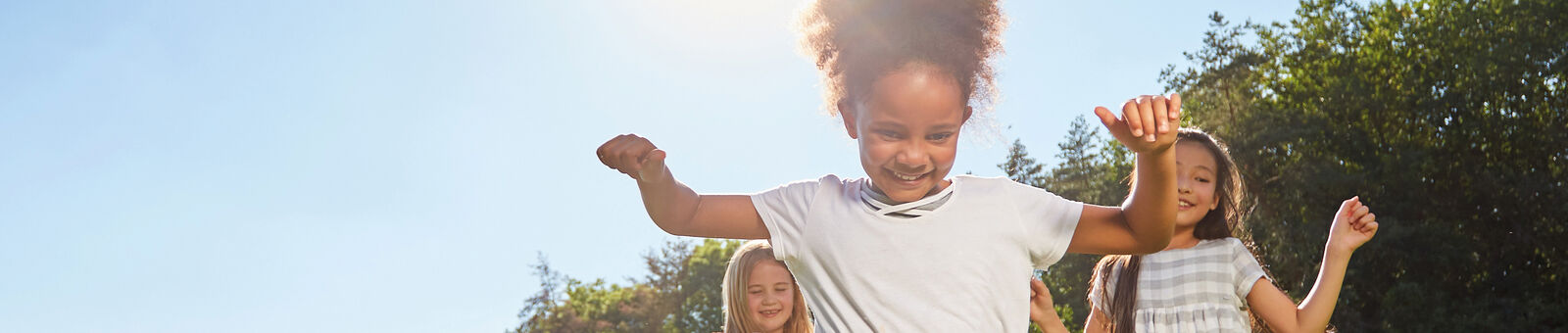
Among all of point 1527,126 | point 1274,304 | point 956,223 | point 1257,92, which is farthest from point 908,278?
point 1257,92

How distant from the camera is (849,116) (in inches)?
115

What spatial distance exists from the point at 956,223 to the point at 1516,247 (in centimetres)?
2685

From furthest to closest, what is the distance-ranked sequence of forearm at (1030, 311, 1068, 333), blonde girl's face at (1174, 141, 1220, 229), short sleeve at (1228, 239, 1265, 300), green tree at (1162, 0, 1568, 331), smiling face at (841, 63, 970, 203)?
green tree at (1162, 0, 1568, 331) < blonde girl's face at (1174, 141, 1220, 229) < short sleeve at (1228, 239, 1265, 300) < forearm at (1030, 311, 1068, 333) < smiling face at (841, 63, 970, 203)

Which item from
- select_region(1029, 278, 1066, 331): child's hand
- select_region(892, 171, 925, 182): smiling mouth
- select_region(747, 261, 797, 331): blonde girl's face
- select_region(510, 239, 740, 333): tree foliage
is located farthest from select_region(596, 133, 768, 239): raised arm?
select_region(510, 239, 740, 333): tree foliage

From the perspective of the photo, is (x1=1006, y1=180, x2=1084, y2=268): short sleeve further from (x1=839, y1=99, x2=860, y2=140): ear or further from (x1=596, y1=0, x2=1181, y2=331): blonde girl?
(x1=839, y1=99, x2=860, y2=140): ear

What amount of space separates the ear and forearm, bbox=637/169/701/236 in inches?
15.7

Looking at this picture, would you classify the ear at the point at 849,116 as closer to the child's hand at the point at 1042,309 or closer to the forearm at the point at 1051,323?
the child's hand at the point at 1042,309

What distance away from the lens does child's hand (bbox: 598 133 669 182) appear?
2629mm

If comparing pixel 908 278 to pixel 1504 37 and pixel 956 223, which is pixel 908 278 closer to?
pixel 956 223

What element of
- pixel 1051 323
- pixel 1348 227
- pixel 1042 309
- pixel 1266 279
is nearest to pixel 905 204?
pixel 1042 309

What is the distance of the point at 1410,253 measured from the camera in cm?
2512

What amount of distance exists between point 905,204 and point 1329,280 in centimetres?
230

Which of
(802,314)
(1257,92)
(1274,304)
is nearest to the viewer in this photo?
(1274,304)

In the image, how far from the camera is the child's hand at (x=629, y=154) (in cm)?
263
